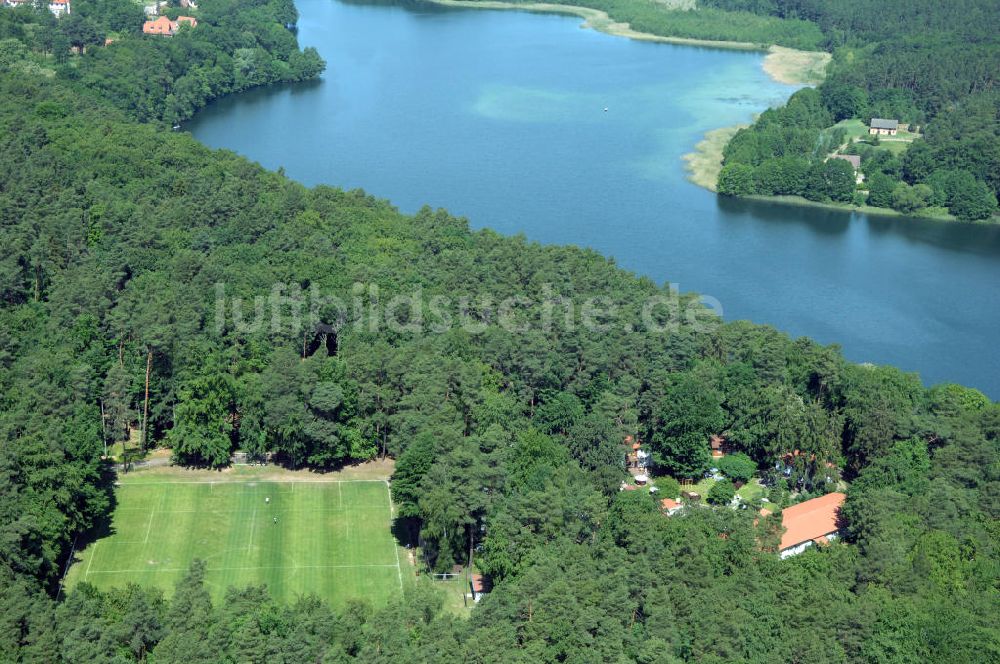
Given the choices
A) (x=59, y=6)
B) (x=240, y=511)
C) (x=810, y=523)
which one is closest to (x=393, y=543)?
Result: (x=240, y=511)

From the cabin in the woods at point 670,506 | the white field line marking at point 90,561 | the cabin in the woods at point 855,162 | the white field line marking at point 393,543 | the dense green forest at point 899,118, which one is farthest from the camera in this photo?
the cabin in the woods at point 855,162

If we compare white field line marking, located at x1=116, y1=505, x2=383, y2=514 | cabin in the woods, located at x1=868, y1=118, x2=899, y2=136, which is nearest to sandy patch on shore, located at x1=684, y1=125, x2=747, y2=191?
cabin in the woods, located at x1=868, y1=118, x2=899, y2=136

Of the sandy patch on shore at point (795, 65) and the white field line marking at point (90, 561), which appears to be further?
the sandy patch on shore at point (795, 65)

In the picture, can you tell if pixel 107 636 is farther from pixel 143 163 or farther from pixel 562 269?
pixel 143 163

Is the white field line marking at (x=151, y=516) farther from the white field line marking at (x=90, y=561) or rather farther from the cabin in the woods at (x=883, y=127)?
the cabin in the woods at (x=883, y=127)

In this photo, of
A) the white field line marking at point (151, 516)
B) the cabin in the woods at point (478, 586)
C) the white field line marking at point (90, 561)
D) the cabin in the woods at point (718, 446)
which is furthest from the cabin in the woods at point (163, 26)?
the cabin in the woods at point (478, 586)
